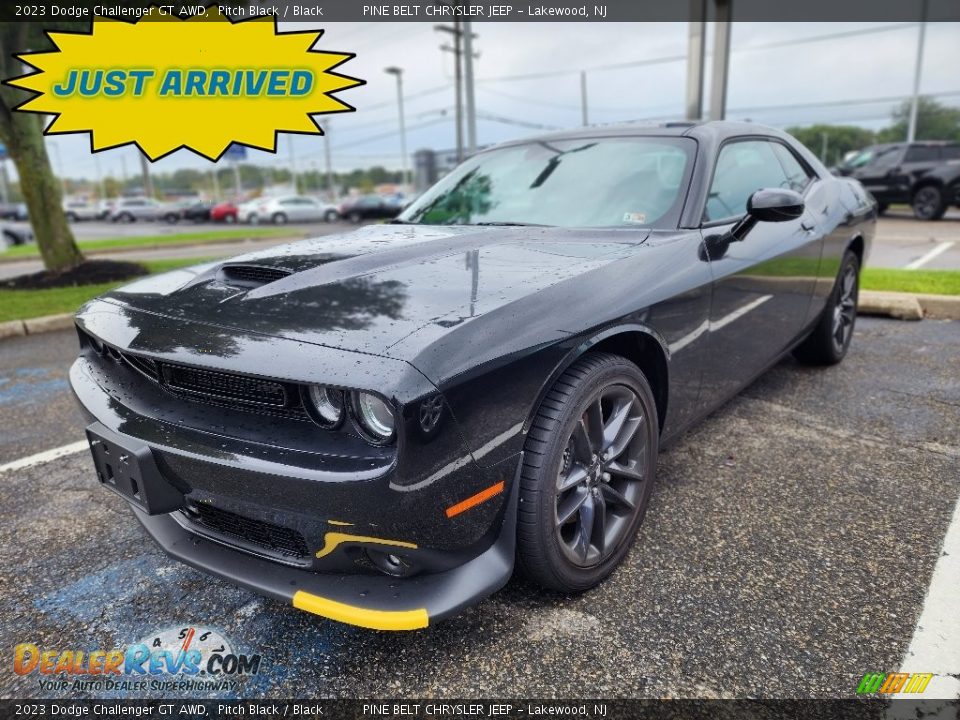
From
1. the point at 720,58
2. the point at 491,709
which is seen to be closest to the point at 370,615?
the point at 491,709

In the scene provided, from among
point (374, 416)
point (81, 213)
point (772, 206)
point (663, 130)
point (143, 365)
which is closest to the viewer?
point (374, 416)

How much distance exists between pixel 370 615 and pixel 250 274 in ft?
4.06

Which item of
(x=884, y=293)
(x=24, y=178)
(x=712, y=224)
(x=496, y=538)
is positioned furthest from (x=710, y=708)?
(x=24, y=178)

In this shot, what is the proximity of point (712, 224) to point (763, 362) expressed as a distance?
851 millimetres

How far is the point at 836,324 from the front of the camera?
418cm

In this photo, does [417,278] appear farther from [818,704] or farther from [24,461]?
[24,461]

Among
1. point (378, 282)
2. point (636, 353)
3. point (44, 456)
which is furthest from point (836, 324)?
point (44, 456)

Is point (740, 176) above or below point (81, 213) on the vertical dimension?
above

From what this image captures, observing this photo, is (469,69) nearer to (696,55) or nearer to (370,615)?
(696,55)

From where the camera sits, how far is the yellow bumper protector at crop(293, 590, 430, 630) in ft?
5.11

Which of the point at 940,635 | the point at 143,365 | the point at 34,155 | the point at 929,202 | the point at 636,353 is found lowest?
the point at 940,635

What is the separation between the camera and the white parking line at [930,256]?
8391mm

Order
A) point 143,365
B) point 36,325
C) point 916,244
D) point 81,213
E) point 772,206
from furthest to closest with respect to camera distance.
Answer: point 81,213, point 916,244, point 36,325, point 772,206, point 143,365

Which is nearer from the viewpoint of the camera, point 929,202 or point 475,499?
point 475,499
